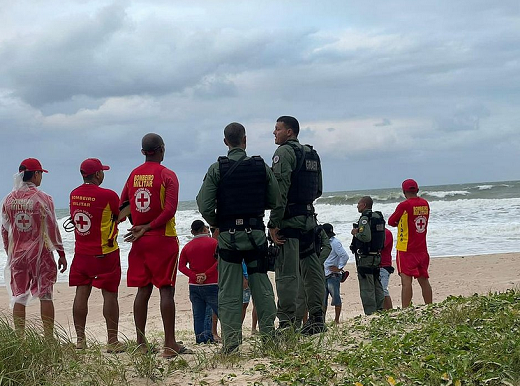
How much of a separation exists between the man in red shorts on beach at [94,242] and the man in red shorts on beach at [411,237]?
420 cm

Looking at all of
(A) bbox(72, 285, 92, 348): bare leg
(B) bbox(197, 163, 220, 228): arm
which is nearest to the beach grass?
(A) bbox(72, 285, 92, 348): bare leg

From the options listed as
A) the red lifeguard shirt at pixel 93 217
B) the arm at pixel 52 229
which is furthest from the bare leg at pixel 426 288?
the arm at pixel 52 229

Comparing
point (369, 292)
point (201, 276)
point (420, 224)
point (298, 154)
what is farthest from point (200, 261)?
point (420, 224)

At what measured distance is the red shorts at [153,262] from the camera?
18.9 feet

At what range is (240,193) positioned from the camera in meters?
5.67

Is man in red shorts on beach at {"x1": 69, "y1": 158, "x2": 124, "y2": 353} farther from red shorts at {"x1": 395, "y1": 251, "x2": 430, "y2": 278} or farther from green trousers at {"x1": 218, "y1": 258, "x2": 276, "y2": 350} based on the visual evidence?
red shorts at {"x1": 395, "y1": 251, "x2": 430, "y2": 278}

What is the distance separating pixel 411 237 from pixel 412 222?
220 millimetres

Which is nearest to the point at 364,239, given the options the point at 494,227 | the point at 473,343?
the point at 473,343

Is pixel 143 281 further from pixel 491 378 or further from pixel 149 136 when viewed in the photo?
pixel 491 378

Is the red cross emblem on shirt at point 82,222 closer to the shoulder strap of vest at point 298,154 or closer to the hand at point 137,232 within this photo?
the hand at point 137,232

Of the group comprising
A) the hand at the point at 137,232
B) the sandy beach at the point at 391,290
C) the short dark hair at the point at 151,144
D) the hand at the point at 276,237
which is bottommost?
the sandy beach at the point at 391,290

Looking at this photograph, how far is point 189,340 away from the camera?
8.53m

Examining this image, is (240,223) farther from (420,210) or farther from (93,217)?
(420,210)

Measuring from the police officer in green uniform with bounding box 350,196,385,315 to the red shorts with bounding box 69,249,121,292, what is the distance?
3.98 metres
